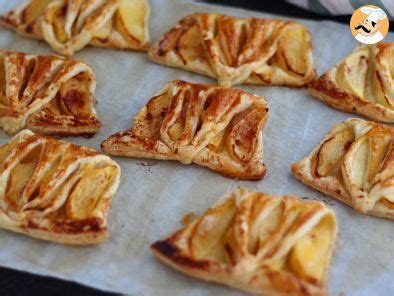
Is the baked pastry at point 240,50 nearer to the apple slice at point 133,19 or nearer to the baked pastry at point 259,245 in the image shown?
the apple slice at point 133,19

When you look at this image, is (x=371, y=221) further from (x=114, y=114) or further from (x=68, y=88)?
(x=68, y=88)

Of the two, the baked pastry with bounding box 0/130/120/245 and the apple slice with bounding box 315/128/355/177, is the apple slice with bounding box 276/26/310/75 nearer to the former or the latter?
the apple slice with bounding box 315/128/355/177

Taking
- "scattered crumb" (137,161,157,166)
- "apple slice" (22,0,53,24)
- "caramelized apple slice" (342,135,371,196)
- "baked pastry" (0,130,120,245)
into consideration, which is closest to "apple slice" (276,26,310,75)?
"caramelized apple slice" (342,135,371,196)

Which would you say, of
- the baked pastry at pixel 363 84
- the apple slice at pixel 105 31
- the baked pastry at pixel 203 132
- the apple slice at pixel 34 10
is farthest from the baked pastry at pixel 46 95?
the baked pastry at pixel 363 84

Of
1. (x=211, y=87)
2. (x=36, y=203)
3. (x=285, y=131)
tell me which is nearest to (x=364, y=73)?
(x=285, y=131)

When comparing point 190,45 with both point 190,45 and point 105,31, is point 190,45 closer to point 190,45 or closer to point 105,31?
point 190,45

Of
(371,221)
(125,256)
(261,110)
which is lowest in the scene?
(125,256)
